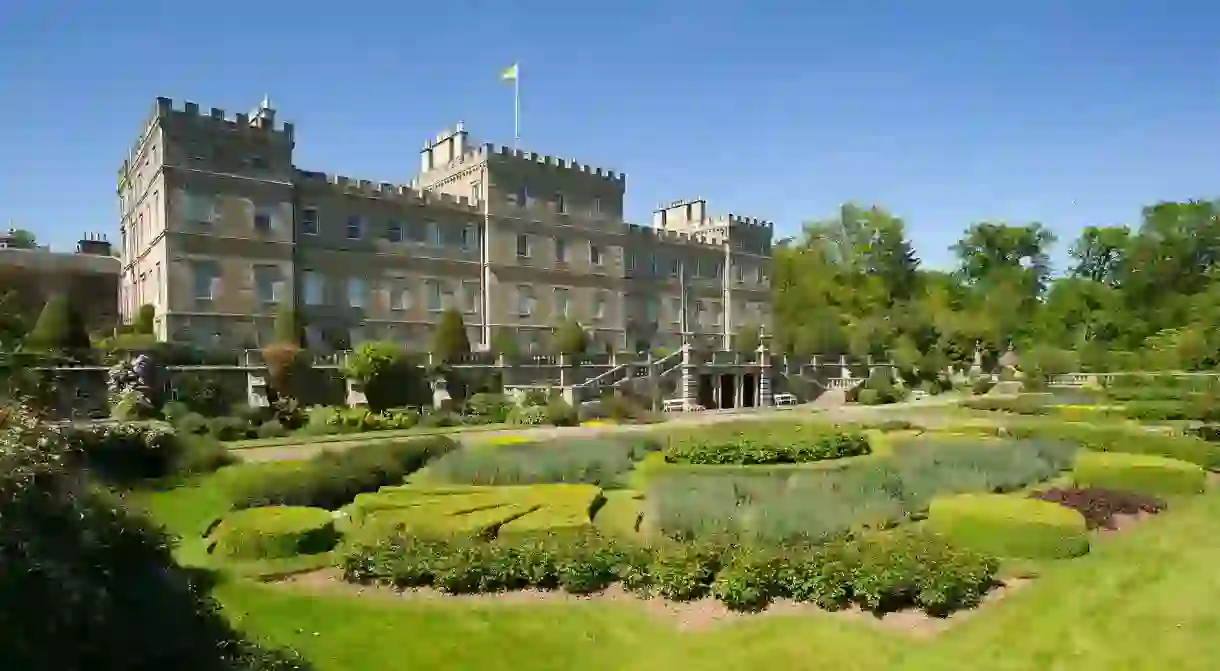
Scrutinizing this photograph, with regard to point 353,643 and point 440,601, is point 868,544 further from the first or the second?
point 353,643

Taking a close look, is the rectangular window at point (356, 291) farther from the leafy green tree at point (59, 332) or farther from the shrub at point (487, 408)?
the leafy green tree at point (59, 332)

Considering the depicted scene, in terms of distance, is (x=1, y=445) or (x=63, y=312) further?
(x=63, y=312)

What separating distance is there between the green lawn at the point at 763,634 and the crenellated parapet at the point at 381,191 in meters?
34.8

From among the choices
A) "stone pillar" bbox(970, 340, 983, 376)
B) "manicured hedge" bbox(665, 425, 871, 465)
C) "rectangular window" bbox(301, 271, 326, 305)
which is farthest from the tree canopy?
"manicured hedge" bbox(665, 425, 871, 465)

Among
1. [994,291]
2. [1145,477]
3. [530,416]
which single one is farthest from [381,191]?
[994,291]

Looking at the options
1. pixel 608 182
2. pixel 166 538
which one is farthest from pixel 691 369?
pixel 166 538

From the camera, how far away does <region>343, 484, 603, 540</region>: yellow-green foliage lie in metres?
12.5

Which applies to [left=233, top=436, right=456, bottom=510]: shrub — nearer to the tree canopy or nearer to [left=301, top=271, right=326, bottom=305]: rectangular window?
[left=301, top=271, right=326, bottom=305]: rectangular window

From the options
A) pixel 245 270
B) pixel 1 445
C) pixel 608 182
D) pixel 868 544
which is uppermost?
pixel 608 182

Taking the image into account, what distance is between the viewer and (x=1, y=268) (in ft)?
147

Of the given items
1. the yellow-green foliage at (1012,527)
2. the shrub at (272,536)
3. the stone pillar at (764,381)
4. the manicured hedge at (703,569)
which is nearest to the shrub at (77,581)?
the manicured hedge at (703,569)

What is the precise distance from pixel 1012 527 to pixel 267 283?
3607 cm

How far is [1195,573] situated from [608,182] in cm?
4616

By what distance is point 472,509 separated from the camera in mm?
13484
